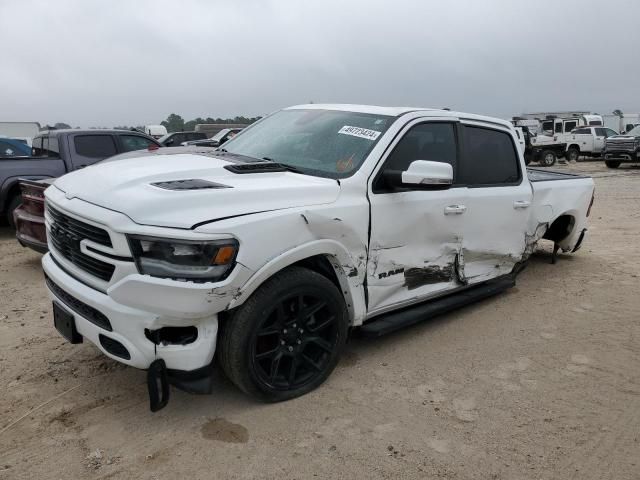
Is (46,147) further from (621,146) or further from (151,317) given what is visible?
(621,146)

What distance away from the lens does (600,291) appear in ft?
18.2

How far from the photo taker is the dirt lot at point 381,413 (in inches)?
108

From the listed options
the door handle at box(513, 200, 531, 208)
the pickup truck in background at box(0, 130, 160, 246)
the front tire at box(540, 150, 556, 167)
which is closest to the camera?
the door handle at box(513, 200, 531, 208)

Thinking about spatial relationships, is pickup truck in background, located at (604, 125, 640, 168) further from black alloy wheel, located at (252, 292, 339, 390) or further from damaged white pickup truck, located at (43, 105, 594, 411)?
black alloy wheel, located at (252, 292, 339, 390)

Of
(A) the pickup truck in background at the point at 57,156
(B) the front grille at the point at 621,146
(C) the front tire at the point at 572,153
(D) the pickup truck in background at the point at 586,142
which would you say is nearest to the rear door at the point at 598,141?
(D) the pickup truck in background at the point at 586,142

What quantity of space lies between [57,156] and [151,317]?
6.59 m

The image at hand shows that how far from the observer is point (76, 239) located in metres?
3.03

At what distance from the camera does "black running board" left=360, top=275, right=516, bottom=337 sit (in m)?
3.74

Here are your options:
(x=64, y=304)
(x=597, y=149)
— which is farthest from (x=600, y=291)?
(x=597, y=149)

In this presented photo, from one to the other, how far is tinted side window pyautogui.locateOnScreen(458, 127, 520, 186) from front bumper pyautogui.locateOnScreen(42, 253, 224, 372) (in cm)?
243

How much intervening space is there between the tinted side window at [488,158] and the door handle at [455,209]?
24 centimetres

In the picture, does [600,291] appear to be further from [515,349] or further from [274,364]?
[274,364]

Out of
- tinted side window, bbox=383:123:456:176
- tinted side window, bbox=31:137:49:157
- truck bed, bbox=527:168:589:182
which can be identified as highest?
tinted side window, bbox=383:123:456:176

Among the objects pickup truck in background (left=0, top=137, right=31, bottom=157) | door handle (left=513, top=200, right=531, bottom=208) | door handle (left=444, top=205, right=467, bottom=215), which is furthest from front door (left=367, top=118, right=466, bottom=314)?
pickup truck in background (left=0, top=137, right=31, bottom=157)
